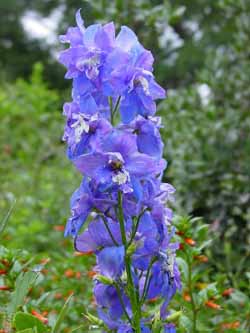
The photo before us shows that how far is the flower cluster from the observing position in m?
1.29

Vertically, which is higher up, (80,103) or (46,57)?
(46,57)

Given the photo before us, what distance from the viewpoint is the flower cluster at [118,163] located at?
4.22 feet

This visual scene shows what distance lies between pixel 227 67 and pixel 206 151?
79cm

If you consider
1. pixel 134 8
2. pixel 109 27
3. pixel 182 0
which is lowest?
pixel 109 27

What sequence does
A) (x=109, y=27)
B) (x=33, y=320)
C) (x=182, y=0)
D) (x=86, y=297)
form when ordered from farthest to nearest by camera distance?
(x=182, y=0) < (x=86, y=297) < (x=109, y=27) < (x=33, y=320)

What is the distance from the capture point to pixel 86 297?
7.06ft

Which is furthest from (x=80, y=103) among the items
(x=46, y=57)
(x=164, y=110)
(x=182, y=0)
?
(x=46, y=57)

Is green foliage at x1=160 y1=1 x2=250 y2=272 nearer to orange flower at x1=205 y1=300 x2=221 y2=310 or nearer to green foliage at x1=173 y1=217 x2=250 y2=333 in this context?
green foliage at x1=173 y1=217 x2=250 y2=333

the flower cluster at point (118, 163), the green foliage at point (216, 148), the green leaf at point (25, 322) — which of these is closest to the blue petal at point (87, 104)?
the flower cluster at point (118, 163)

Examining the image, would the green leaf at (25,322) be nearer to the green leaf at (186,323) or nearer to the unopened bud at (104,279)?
the unopened bud at (104,279)

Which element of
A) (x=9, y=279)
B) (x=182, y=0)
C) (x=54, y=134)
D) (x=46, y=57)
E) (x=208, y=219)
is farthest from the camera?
(x=46, y=57)

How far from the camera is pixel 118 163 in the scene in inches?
50.0

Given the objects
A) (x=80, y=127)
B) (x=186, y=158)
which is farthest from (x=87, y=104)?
(x=186, y=158)

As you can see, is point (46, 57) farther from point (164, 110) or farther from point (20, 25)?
point (164, 110)
